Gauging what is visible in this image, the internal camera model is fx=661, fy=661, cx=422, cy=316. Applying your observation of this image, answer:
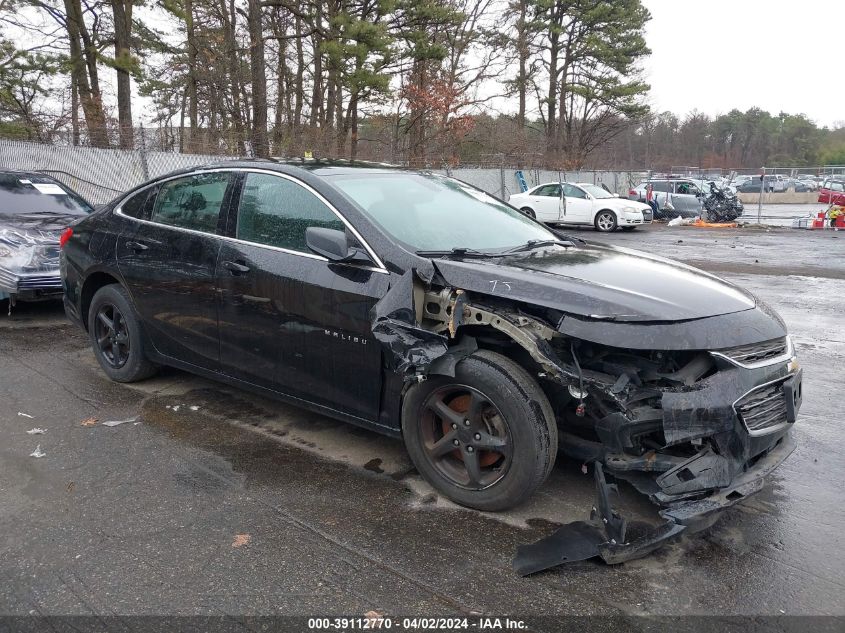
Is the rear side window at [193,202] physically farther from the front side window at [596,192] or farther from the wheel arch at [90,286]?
the front side window at [596,192]

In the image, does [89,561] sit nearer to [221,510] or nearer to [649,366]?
[221,510]

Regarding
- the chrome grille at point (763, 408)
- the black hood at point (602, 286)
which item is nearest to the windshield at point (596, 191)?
the black hood at point (602, 286)

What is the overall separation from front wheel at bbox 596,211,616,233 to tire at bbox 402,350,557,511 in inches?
722

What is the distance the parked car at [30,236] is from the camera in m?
6.76

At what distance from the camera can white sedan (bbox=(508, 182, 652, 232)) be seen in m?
20.3

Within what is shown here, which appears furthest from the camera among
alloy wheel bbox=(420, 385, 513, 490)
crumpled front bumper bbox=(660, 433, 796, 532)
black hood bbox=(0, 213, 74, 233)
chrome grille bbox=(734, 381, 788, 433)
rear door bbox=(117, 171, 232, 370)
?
black hood bbox=(0, 213, 74, 233)

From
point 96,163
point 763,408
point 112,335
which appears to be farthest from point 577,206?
point 763,408

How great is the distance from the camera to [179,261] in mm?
4367

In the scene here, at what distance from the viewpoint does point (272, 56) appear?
26016 millimetres

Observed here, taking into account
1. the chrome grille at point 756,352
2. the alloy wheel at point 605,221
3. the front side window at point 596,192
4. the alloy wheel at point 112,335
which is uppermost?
the front side window at point 596,192

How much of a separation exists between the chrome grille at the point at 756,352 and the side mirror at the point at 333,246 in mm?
1802

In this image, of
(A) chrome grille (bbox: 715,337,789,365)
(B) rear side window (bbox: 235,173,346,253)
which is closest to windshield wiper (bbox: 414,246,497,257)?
(B) rear side window (bbox: 235,173,346,253)

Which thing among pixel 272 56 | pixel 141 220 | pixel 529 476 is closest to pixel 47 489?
pixel 141 220

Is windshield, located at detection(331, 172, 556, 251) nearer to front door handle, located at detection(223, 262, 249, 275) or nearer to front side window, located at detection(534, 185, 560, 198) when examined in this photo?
front door handle, located at detection(223, 262, 249, 275)
